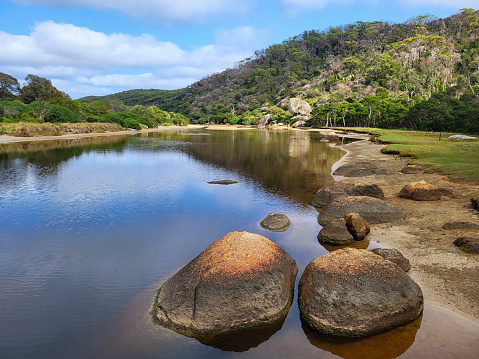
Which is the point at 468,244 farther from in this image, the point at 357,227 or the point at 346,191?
the point at 346,191

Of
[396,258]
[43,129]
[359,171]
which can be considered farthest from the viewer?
[43,129]

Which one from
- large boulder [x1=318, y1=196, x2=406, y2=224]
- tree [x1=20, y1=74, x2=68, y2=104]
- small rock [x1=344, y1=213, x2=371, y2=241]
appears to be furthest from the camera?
tree [x1=20, y1=74, x2=68, y2=104]

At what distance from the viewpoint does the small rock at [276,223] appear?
16.5 metres

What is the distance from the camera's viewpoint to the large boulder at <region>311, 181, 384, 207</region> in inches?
774

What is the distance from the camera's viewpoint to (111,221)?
1830 cm

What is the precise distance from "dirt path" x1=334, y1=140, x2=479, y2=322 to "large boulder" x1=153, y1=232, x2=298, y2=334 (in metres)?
4.93

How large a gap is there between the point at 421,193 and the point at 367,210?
16.9ft

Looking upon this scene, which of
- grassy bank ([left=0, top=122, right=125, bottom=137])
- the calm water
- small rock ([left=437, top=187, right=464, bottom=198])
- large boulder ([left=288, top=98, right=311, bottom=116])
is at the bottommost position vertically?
the calm water

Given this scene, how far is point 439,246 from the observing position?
1275cm

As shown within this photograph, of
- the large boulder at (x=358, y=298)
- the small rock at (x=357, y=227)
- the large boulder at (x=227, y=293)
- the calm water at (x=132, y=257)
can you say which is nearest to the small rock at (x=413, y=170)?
the calm water at (x=132, y=257)

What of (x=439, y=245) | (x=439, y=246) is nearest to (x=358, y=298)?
(x=439, y=246)

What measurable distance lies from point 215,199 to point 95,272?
1165 cm

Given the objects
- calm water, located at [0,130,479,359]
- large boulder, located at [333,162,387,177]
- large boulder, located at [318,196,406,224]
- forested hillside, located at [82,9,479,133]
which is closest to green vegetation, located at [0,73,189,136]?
calm water, located at [0,130,479,359]

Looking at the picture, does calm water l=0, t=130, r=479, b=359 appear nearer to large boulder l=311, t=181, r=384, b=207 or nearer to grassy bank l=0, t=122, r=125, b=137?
large boulder l=311, t=181, r=384, b=207
